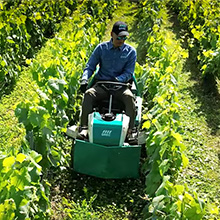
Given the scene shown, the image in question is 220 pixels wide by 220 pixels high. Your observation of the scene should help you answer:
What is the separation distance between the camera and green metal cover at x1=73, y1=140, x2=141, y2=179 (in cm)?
447

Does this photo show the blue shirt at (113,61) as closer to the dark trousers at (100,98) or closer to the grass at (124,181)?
the dark trousers at (100,98)

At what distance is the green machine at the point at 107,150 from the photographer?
447 centimetres

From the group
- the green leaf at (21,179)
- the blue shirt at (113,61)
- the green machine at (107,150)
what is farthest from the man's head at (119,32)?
the green leaf at (21,179)

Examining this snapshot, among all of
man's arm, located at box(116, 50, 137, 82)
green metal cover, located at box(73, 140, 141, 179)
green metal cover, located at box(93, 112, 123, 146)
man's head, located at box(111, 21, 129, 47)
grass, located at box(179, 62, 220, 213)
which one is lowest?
grass, located at box(179, 62, 220, 213)

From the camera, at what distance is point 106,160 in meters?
4.50

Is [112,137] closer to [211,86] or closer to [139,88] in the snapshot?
[139,88]

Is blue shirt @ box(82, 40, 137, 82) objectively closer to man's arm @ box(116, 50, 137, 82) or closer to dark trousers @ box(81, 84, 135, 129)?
man's arm @ box(116, 50, 137, 82)

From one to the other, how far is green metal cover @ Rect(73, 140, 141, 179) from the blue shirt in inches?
45.3

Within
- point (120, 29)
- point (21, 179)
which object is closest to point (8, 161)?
point (21, 179)

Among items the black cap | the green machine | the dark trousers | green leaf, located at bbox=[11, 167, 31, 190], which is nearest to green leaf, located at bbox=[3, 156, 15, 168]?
green leaf, located at bbox=[11, 167, 31, 190]

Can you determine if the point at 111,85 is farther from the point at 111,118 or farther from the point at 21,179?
the point at 21,179

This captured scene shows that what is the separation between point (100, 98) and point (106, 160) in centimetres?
88

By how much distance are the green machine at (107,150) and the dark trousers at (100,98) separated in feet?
0.67

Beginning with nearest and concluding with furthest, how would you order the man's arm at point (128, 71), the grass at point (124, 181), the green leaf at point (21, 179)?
1. the green leaf at point (21, 179)
2. the grass at point (124, 181)
3. the man's arm at point (128, 71)
